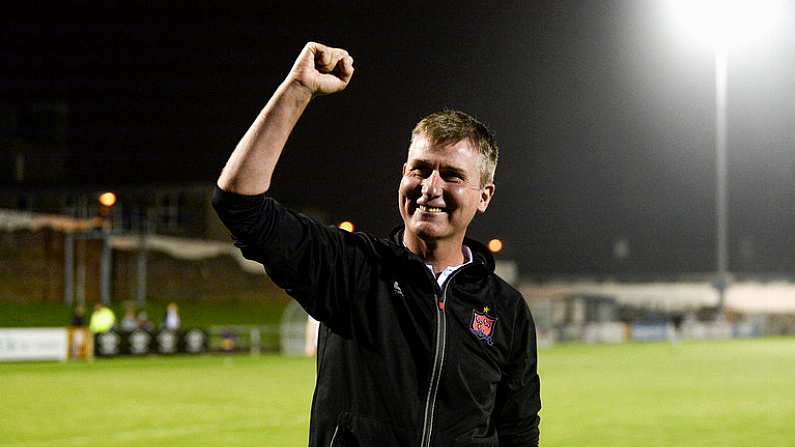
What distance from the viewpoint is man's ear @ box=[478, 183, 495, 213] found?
334cm

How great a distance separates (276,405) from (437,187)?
13690mm

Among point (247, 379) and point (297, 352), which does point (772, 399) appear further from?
point (297, 352)

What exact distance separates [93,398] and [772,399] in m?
11.5

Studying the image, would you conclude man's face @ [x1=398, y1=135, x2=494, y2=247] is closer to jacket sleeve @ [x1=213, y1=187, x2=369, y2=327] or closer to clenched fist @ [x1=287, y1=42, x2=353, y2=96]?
jacket sleeve @ [x1=213, y1=187, x2=369, y2=327]

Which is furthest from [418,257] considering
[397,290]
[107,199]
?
[107,199]

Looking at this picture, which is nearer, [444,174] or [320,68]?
[320,68]

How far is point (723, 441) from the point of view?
12234mm

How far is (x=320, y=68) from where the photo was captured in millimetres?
2803

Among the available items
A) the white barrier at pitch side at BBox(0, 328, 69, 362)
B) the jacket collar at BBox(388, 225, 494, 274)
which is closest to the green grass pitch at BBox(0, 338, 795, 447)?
the white barrier at pitch side at BBox(0, 328, 69, 362)

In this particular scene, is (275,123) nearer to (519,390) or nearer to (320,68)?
(320,68)

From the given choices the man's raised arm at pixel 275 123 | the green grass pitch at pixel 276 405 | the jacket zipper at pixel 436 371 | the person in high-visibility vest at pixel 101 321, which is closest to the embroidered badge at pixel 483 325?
the jacket zipper at pixel 436 371

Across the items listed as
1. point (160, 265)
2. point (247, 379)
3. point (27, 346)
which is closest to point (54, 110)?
point (160, 265)

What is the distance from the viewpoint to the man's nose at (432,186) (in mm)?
3132

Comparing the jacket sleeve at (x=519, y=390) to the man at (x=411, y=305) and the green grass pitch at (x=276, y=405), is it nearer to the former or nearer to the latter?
the man at (x=411, y=305)
